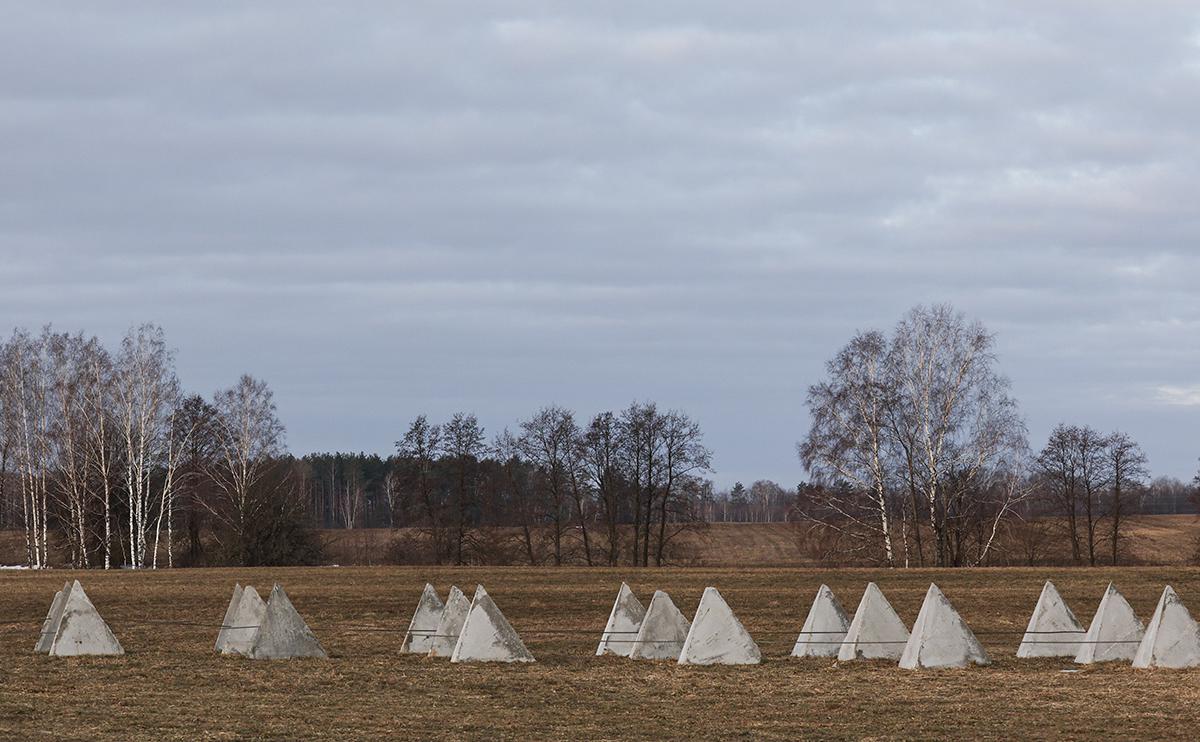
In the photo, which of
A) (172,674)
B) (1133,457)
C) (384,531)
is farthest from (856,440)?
(384,531)

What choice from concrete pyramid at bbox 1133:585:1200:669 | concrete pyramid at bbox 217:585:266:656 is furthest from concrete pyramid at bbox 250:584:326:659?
concrete pyramid at bbox 1133:585:1200:669

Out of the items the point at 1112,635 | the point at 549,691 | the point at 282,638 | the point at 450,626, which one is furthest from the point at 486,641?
the point at 1112,635

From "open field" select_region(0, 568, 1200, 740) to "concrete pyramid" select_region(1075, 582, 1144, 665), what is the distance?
0.59 metres

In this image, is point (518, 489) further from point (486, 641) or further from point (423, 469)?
point (486, 641)

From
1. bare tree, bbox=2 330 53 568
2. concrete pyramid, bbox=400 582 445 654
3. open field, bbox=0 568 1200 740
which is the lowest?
open field, bbox=0 568 1200 740

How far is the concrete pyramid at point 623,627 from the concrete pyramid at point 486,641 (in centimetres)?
162

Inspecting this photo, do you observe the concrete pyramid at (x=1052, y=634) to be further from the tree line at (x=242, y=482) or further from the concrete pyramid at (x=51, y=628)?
the tree line at (x=242, y=482)

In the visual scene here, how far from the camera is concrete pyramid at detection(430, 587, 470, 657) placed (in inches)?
925

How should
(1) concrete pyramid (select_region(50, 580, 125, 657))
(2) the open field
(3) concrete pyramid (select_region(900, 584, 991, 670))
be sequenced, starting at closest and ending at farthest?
(2) the open field, (3) concrete pyramid (select_region(900, 584, 991, 670)), (1) concrete pyramid (select_region(50, 580, 125, 657))

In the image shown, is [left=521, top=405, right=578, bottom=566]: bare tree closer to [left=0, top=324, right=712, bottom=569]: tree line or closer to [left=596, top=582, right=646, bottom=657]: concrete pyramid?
[left=0, top=324, right=712, bottom=569]: tree line

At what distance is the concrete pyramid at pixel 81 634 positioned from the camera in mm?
23047

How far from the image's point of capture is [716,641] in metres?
21.9

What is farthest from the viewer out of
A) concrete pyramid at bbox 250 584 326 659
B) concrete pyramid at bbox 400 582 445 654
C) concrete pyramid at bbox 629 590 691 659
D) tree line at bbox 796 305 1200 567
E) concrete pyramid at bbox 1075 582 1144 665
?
tree line at bbox 796 305 1200 567

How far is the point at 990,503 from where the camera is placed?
60500mm
